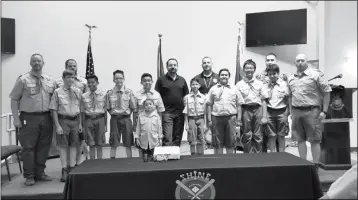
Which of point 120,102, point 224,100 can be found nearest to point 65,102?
point 120,102

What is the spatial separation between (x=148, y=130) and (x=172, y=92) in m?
0.74

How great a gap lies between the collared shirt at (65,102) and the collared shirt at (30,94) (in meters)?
0.11

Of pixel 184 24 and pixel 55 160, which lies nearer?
pixel 55 160

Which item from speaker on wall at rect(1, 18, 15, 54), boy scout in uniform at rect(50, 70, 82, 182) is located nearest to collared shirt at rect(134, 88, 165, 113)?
boy scout in uniform at rect(50, 70, 82, 182)

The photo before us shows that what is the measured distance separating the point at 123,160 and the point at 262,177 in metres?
1.20

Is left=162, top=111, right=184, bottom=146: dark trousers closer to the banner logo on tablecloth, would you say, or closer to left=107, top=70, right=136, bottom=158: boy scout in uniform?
left=107, top=70, right=136, bottom=158: boy scout in uniform

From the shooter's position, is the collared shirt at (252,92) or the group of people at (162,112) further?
the collared shirt at (252,92)

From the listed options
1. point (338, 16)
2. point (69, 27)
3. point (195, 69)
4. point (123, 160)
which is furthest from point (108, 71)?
point (338, 16)

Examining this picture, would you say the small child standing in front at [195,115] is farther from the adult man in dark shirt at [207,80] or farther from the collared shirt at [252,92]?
the collared shirt at [252,92]

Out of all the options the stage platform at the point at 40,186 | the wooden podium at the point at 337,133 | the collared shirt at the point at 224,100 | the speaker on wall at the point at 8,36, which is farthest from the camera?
the speaker on wall at the point at 8,36

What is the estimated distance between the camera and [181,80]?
4.60 meters

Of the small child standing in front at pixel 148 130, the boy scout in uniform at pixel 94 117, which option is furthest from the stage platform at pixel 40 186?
the small child standing in front at pixel 148 130

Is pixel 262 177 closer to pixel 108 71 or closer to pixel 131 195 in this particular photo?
pixel 131 195

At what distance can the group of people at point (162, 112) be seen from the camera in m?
3.89
